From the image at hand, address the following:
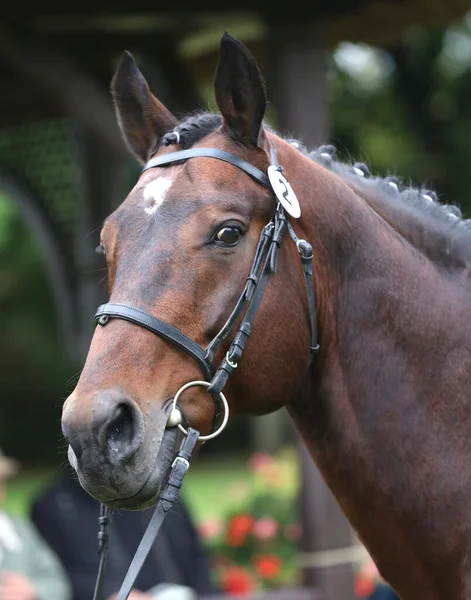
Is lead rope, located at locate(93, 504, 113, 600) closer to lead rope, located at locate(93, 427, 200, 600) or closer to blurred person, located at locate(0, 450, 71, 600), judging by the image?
lead rope, located at locate(93, 427, 200, 600)

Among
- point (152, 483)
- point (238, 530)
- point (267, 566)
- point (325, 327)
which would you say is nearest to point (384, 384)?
point (325, 327)

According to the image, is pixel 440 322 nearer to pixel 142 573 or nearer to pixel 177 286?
pixel 177 286

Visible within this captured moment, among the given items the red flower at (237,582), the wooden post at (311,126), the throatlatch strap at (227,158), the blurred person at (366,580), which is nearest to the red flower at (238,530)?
the red flower at (237,582)

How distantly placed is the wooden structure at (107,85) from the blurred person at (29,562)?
1.13 m

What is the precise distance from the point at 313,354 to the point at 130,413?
0.54 m

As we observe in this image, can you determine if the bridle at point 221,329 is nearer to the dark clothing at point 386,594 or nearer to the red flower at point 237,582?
the dark clothing at point 386,594

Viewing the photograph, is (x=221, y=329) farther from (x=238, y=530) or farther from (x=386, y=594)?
(x=238, y=530)

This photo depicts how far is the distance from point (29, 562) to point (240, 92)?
9.02 feet

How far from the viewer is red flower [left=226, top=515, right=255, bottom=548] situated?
5.66 metres

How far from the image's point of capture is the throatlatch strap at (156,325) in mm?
1945

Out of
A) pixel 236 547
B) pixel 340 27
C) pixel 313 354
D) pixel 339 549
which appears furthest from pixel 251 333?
pixel 236 547

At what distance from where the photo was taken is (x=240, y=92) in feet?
7.08

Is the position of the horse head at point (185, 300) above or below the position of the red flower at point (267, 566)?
above

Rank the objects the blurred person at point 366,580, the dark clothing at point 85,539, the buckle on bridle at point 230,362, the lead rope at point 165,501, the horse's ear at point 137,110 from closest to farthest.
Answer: the lead rope at point 165,501, the buckle on bridle at point 230,362, the horse's ear at point 137,110, the dark clothing at point 85,539, the blurred person at point 366,580
